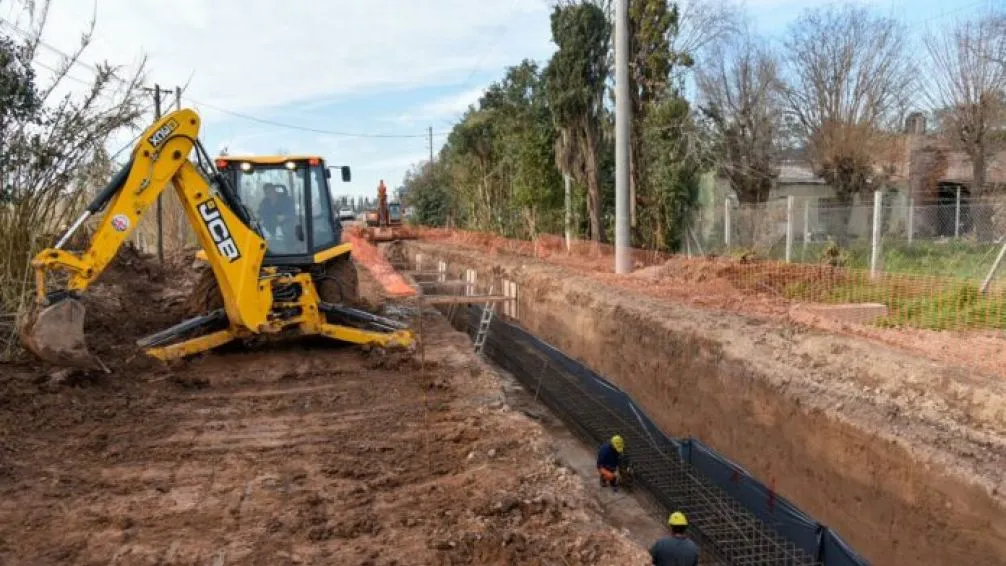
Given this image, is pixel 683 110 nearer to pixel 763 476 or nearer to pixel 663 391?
pixel 663 391

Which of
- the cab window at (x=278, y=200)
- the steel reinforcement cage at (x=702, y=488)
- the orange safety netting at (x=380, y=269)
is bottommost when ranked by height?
the steel reinforcement cage at (x=702, y=488)

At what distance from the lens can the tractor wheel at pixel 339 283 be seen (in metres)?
9.59

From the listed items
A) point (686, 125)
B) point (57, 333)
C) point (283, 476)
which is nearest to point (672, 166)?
point (686, 125)

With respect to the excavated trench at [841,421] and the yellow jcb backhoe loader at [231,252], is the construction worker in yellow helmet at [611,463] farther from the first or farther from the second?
the yellow jcb backhoe loader at [231,252]

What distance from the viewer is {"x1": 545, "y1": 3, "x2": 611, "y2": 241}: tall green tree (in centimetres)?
1925

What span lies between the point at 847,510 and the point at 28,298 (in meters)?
9.08

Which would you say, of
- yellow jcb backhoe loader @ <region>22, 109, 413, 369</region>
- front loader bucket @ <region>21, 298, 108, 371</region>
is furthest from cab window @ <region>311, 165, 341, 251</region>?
front loader bucket @ <region>21, 298, 108, 371</region>

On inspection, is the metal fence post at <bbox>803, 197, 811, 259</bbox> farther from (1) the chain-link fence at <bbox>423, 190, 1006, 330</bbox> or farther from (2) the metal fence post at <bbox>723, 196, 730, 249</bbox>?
(2) the metal fence post at <bbox>723, 196, 730, 249</bbox>

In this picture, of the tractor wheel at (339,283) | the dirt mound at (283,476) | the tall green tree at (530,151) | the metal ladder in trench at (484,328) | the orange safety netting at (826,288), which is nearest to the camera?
the dirt mound at (283,476)

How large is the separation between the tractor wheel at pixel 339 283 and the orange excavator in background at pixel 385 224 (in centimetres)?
2015

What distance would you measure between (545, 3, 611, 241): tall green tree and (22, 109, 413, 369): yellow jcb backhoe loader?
10.7 metres

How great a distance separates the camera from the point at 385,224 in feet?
102

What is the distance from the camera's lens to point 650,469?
7430 mm

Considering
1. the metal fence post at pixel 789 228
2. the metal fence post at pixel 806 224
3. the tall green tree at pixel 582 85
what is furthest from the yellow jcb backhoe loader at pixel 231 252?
the tall green tree at pixel 582 85
